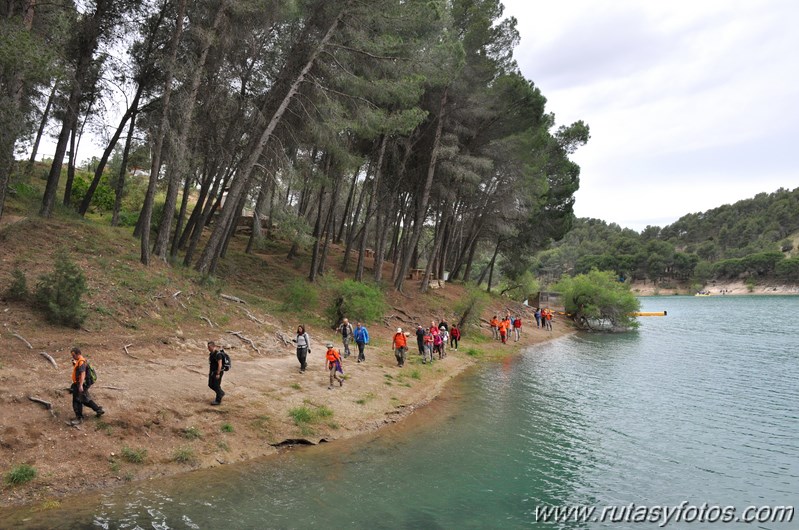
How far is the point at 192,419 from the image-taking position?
413 inches

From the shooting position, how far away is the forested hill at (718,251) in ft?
454

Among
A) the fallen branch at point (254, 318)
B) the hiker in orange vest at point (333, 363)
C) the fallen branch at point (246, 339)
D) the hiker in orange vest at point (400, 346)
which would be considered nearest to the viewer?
the hiker in orange vest at point (333, 363)

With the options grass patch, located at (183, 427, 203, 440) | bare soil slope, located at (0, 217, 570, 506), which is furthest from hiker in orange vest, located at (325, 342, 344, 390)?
grass patch, located at (183, 427, 203, 440)

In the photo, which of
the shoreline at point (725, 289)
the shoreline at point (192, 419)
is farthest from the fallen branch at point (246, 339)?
the shoreline at point (725, 289)

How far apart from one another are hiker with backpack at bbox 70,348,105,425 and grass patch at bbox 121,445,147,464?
104 centimetres

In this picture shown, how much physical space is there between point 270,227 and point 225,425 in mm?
33459

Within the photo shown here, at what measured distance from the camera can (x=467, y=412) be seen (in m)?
15.1

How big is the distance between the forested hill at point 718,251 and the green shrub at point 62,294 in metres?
128

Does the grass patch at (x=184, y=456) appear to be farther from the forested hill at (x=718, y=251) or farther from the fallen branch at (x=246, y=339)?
the forested hill at (x=718, y=251)

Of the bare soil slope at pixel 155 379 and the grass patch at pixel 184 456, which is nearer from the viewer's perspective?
the bare soil slope at pixel 155 379

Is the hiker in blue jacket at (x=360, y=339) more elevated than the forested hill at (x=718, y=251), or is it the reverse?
the forested hill at (x=718, y=251)

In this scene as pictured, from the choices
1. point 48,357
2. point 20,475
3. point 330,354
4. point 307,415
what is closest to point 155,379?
point 48,357

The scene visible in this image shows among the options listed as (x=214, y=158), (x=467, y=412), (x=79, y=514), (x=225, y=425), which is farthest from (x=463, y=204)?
(x=79, y=514)

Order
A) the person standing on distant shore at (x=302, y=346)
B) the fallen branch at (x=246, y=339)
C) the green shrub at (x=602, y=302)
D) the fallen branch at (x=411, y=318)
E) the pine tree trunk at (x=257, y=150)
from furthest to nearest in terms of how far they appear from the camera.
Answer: the green shrub at (x=602, y=302)
the fallen branch at (x=411, y=318)
the pine tree trunk at (x=257, y=150)
the fallen branch at (x=246, y=339)
the person standing on distant shore at (x=302, y=346)
